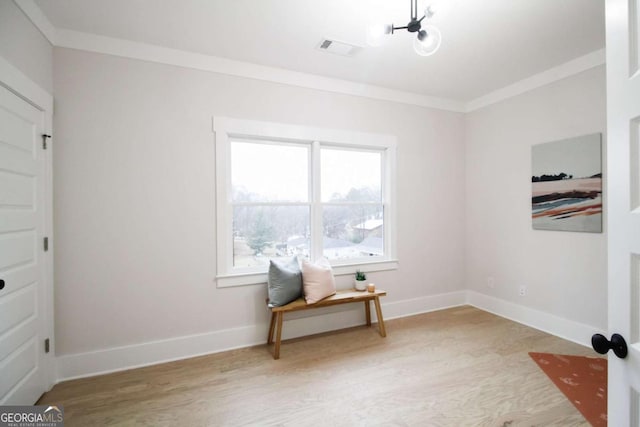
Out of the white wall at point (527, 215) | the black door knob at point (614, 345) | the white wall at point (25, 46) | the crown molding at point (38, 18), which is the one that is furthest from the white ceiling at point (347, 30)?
the black door knob at point (614, 345)

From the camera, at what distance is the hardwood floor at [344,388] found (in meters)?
1.93

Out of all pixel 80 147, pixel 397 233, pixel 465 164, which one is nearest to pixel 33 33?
pixel 80 147

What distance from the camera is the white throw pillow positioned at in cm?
286

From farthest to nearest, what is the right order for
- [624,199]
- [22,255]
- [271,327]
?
[271,327], [22,255], [624,199]

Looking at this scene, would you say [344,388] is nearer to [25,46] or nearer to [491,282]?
[491,282]

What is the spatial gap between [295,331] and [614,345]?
2626mm

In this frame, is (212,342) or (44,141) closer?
(44,141)

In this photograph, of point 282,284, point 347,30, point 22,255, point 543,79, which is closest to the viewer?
point 22,255

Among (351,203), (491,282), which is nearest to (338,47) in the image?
(351,203)

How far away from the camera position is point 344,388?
2236 millimetres

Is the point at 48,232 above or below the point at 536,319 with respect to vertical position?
above

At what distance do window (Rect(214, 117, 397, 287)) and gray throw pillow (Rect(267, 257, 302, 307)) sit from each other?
26 cm

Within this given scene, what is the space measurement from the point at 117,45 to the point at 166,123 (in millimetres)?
703

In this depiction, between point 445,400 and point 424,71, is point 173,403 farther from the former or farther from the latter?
point 424,71
